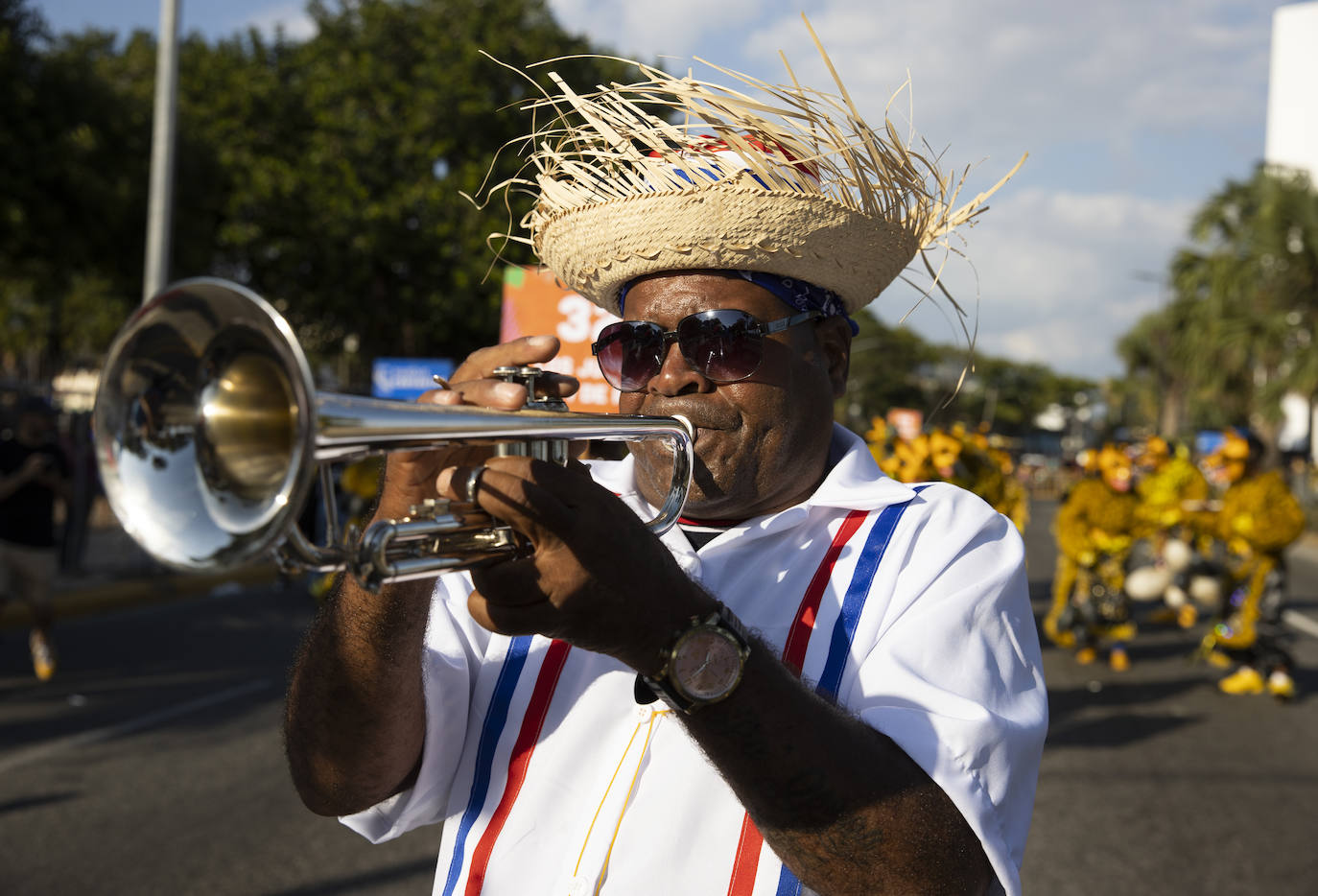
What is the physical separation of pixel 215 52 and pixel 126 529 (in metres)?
21.7

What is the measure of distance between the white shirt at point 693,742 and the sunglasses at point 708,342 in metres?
0.23

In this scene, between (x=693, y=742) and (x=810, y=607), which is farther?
(x=810, y=607)

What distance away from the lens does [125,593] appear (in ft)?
34.2

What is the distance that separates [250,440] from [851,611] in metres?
0.82

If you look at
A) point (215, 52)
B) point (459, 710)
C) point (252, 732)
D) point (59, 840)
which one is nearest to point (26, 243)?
point (252, 732)

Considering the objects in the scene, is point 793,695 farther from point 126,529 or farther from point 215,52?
point 215,52

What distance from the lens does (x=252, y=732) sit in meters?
6.03

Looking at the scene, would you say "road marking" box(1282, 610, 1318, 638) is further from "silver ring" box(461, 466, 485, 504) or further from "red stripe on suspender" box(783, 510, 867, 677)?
"silver ring" box(461, 466, 485, 504)

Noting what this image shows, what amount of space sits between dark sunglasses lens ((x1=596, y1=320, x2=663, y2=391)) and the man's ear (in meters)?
0.28

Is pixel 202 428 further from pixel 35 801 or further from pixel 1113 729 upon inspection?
pixel 1113 729

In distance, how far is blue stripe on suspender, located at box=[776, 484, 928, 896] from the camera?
148cm

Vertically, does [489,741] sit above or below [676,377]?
below

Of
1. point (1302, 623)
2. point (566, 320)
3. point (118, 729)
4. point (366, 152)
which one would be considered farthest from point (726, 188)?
point (366, 152)

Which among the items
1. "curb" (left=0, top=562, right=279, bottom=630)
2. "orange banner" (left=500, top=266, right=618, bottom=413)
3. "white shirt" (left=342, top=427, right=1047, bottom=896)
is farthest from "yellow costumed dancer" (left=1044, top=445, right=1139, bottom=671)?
"white shirt" (left=342, top=427, right=1047, bottom=896)
